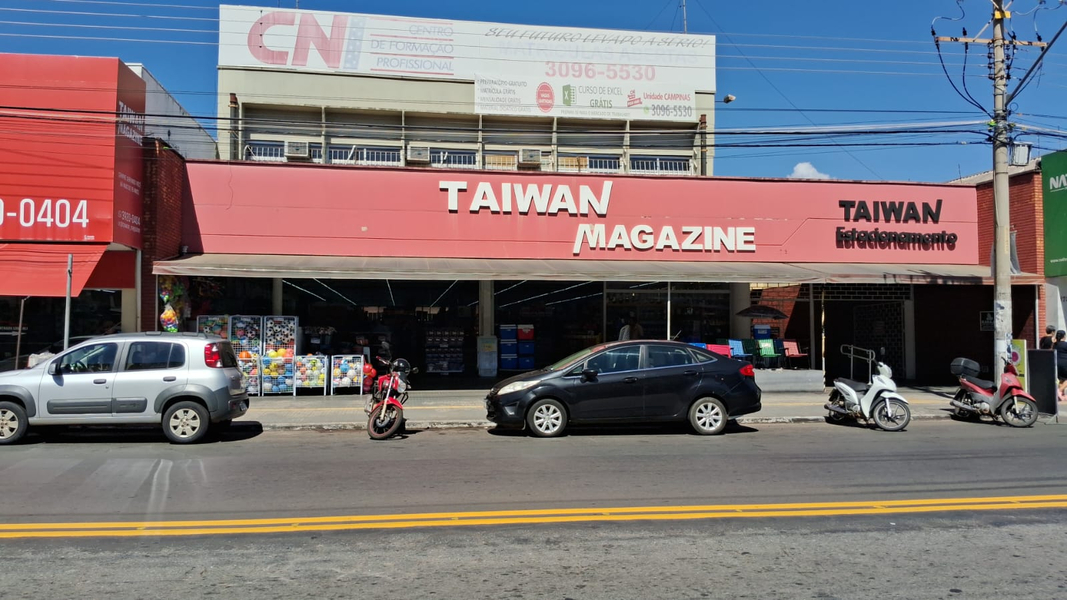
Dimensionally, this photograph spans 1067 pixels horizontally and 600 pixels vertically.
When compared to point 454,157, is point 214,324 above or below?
below

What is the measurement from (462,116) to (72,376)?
64.2 ft

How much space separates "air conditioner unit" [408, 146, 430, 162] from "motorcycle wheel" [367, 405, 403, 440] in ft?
46.6

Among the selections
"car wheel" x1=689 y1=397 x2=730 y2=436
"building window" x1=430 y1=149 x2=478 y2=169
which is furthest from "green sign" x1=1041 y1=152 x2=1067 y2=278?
"building window" x1=430 y1=149 x2=478 y2=169

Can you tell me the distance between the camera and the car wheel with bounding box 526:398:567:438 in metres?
10.7

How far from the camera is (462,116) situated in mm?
27438

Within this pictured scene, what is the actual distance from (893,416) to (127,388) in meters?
12.1

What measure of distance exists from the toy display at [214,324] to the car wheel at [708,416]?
10.1 m

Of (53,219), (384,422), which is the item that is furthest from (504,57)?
(384,422)

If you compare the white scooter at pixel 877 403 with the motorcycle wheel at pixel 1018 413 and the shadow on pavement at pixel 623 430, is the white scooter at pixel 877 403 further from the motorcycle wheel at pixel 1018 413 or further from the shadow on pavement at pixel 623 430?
the motorcycle wheel at pixel 1018 413

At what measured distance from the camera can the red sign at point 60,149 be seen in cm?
1348

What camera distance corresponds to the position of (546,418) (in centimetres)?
1075

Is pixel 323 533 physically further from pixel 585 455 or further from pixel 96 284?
pixel 96 284

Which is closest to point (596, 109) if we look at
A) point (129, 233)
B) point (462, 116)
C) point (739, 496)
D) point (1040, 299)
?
point (462, 116)

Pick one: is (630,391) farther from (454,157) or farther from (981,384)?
(454,157)
